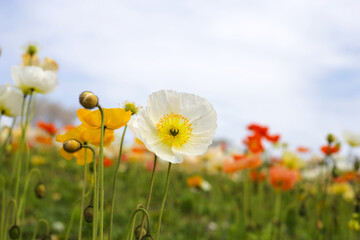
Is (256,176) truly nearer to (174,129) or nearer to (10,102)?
(10,102)

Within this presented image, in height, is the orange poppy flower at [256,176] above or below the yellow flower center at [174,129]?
above

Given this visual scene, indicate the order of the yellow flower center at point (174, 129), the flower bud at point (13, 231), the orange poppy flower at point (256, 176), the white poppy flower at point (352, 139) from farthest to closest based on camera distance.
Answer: the orange poppy flower at point (256, 176)
the white poppy flower at point (352, 139)
the flower bud at point (13, 231)
the yellow flower center at point (174, 129)

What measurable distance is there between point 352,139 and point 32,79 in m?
2.09

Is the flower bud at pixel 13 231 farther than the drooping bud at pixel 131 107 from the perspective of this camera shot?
Yes

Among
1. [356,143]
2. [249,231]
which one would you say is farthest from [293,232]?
[249,231]

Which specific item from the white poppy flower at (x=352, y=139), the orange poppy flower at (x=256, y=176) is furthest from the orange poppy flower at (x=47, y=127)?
the white poppy flower at (x=352, y=139)

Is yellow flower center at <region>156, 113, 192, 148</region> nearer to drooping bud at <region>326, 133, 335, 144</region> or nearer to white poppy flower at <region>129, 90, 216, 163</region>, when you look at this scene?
white poppy flower at <region>129, 90, 216, 163</region>

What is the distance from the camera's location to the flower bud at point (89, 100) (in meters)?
0.68

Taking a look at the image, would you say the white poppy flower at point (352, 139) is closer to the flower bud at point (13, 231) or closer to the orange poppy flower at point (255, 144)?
the orange poppy flower at point (255, 144)

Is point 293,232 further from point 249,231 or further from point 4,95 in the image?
point 4,95

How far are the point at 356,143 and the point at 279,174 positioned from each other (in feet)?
2.04

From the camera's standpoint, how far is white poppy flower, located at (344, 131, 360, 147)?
2.37 meters

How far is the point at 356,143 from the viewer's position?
7.80 ft

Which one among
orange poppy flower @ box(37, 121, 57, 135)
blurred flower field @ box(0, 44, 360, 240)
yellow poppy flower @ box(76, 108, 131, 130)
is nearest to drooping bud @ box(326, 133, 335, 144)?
blurred flower field @ box(0, 44, 360, 240)
